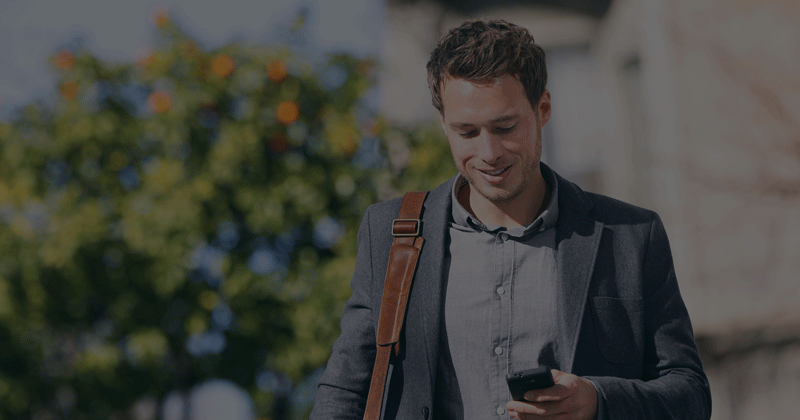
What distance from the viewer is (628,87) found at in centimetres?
745

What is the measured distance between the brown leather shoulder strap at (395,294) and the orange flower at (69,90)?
4048 mm

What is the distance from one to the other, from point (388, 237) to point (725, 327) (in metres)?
4.80

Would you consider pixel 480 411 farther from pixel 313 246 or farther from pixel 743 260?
pixel 743 260

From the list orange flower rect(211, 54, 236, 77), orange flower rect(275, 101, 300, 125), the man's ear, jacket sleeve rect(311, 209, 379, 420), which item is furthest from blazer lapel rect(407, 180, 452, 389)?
orange flower rect(211, 54, 236, 77)

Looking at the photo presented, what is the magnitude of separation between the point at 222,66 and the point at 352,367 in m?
3.74

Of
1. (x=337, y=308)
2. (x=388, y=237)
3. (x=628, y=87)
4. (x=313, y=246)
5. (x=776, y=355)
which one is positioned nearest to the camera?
(x=388, y=237)

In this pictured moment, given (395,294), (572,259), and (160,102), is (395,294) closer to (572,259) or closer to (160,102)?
(572,259)

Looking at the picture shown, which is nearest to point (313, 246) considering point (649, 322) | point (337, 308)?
point (337, 308)

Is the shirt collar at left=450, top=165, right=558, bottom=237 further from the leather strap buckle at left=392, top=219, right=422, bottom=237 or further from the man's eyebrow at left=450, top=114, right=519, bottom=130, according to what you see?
the man's eyebrow at left=450, top=114, right=519, bottom=130

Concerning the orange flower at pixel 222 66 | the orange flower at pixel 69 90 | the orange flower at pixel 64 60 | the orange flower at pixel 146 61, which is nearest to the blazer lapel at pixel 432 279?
the orange flower at pixel 222 66

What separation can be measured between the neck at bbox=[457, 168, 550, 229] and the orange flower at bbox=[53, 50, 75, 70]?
430 centimetres

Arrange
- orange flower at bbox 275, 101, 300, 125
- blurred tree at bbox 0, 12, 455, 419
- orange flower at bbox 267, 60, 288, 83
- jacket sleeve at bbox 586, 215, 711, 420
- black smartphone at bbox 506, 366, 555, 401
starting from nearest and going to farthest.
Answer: black smartphone at bbox 506, 366, 555, 401 → jacket sleeve at bbox 586, 215, 711, 420 → blurred tree at bbox 0, 12, 455, 419 → orange flower at bbox 275, 101, 300, 125 → orange flower at bbox 267, 60, 288, 83

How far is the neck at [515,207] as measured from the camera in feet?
7.96

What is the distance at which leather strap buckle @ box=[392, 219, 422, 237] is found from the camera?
8.00 feet
